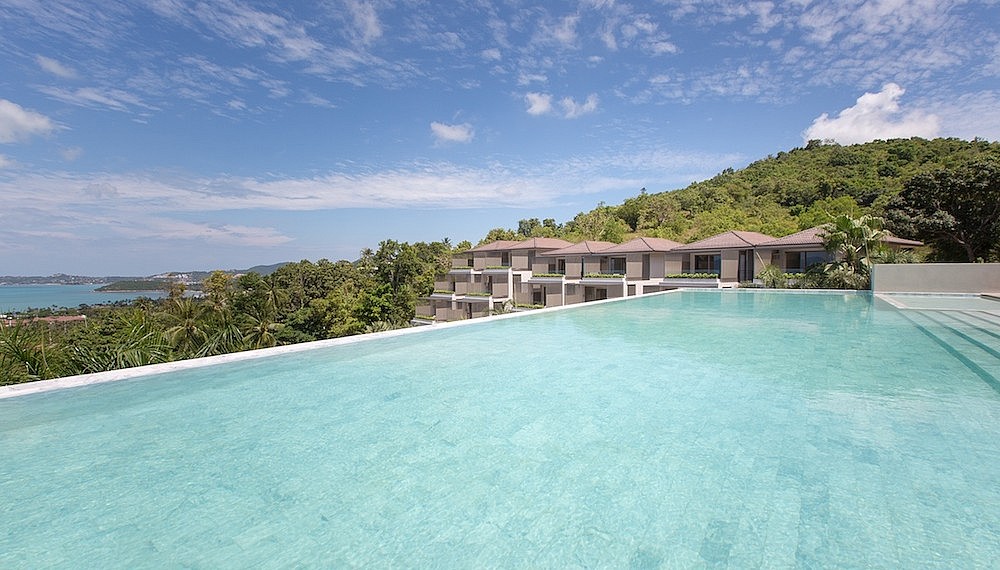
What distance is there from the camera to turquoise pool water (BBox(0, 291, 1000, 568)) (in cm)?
218

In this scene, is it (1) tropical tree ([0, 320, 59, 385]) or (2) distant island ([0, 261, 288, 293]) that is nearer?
(1) tropical tree ([0, 320, 59, 385])

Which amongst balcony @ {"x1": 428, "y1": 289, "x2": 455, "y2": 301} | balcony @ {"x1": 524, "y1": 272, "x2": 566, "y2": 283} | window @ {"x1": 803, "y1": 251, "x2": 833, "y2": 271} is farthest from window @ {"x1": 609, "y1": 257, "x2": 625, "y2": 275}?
balcony @ {"x1": 428, "y1": 289, "x2": 455, "y2": 301}

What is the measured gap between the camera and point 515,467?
10.0ft

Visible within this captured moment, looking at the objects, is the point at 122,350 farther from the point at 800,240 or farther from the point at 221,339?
the point at 800,240

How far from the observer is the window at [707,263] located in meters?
26.3

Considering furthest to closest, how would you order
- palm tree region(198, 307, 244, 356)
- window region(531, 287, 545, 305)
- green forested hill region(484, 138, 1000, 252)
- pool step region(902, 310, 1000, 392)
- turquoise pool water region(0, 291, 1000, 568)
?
green forested hill region(484, 138, 1000, 252), window region(531, 287, 545, 305), palm tree region(198, 307, 244, 356), pool step region(902, 310, 1000, 392), turquoise pool water region(0, 291, 1000, 568)

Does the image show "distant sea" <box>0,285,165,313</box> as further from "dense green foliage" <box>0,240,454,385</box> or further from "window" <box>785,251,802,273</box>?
"window" <box>785,251,802,273</box>

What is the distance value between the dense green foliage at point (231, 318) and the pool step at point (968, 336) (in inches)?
440

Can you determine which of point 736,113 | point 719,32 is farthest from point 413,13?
point 736,113

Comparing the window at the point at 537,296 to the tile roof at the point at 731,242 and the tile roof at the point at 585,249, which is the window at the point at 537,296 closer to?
the tile roof at the point at 585,249

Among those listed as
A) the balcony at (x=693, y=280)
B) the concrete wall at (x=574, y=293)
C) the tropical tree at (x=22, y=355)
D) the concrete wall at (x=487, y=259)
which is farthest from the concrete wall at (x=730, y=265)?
Answer: the tropical tree at (x=22, y=355)

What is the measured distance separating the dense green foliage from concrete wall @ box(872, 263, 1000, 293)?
21197 mm

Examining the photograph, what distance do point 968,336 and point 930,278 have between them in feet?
38.1

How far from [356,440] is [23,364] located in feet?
19.2
